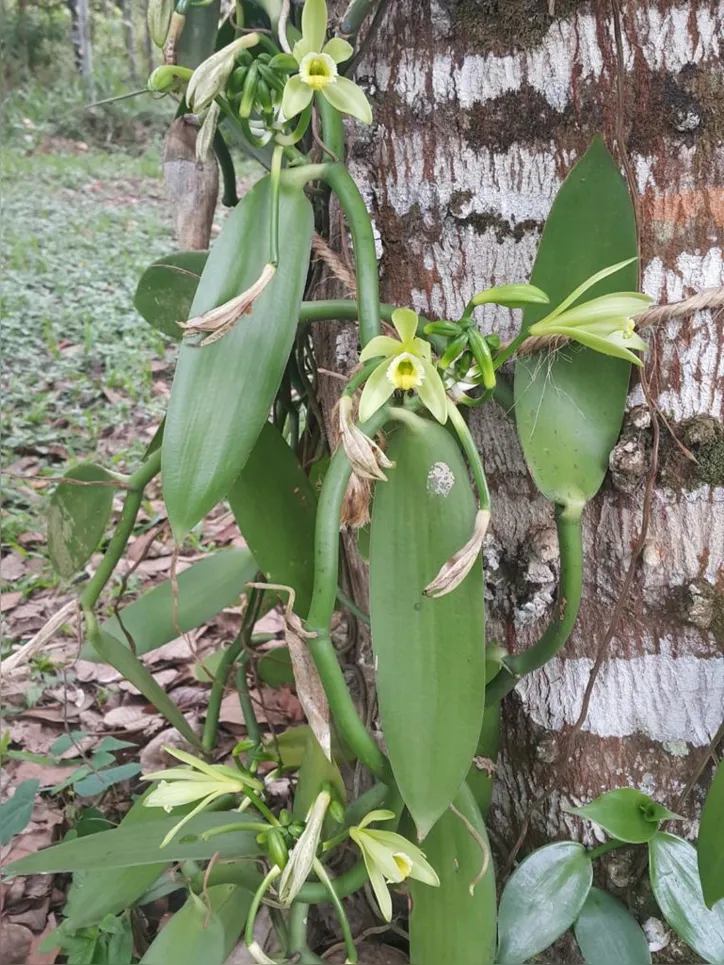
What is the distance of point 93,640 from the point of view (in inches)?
29.6

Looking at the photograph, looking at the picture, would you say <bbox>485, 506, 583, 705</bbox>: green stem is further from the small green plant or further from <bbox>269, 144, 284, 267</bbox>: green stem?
<bbox>269, 144, 284, 267</bbox>: green stem

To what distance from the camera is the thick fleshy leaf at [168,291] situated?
2.52 ft

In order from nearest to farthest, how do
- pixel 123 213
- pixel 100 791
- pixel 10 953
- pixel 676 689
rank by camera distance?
pixel 676 689 < pixel 10 953 < pixel 100 791 < pixel 123 213

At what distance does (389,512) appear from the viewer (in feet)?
1.81

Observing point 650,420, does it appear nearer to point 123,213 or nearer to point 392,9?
point 392,9

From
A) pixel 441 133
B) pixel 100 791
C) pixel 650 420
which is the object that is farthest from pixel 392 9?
pixel 100 791

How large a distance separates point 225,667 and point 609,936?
48cm

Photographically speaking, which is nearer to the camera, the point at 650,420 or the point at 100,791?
the point at 650,420

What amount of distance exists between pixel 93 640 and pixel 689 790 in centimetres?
53

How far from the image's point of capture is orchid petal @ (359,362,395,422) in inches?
20.1

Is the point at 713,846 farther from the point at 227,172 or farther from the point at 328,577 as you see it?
the point at 227,172

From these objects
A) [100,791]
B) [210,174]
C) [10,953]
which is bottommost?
[10,953]

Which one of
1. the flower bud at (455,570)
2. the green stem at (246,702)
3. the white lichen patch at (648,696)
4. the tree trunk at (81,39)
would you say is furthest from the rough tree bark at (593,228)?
the tree trunk at (81,39)

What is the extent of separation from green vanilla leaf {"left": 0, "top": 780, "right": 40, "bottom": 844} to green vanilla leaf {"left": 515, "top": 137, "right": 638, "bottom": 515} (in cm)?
61
